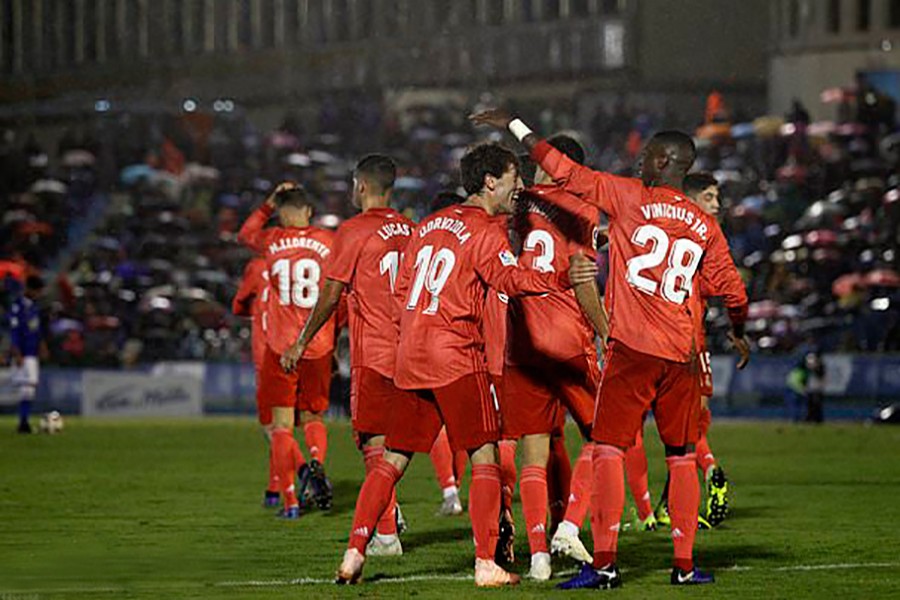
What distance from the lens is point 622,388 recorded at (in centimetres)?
1230

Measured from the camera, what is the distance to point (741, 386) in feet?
124

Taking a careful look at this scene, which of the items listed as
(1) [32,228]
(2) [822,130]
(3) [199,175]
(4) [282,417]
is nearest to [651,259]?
(4) [282,417]

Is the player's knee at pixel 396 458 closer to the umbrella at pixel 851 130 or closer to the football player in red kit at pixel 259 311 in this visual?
the football player in red kit at pixel 259 311

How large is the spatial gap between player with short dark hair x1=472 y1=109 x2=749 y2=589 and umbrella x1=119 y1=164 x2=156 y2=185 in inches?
1580

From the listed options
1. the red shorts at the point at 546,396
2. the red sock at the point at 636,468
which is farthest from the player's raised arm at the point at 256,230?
the red shorts at the point at 546,396

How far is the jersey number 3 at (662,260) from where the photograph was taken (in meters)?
12.3

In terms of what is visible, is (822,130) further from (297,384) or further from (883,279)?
(297,384)

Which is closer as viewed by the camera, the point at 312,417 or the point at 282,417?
the point at 282,417

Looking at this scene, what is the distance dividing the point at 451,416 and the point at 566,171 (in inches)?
62.8

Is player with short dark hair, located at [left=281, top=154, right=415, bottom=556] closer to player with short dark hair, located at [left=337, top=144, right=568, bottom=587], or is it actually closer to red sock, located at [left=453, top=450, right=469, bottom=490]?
player with short dark hair, located at [left=337, top=144, right=568, bottom=587]

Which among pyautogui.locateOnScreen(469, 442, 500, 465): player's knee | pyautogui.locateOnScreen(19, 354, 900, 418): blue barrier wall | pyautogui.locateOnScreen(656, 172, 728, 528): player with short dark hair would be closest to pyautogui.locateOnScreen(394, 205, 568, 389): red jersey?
pyautogui.locateOnScreen(469, 442, 500, 465): player's knee

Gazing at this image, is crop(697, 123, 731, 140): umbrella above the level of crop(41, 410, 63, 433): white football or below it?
above

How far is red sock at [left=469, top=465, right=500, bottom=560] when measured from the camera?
489 inches

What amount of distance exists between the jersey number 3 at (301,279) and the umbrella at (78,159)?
37204mm
